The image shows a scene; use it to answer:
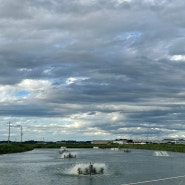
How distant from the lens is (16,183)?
5147 cm

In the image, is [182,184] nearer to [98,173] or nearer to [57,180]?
[57,180]

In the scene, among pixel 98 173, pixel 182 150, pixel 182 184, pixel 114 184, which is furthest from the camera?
pixel 182 150

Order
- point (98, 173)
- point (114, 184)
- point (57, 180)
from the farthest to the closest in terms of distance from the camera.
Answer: point (98, 173), point (57, 180), point (114, 184)

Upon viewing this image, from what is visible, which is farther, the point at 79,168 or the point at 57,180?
the point at 79,168

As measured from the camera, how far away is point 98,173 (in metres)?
63.1

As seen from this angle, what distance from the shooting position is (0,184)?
50.7m

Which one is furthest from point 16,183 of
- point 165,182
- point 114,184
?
point 165,182

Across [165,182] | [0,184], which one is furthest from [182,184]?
[0,184]

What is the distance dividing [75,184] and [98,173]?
14.2 meters

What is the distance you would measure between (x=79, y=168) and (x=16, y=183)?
14.8 metres

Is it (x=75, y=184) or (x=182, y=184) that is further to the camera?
(x=75, y=184)

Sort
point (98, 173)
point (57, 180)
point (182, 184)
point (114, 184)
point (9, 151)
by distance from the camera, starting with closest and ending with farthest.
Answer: point (182, 184), point (114, 184), point (57, 180), point (98, 173), point (9, 151)

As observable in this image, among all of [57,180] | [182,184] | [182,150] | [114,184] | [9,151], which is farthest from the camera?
[182,150]

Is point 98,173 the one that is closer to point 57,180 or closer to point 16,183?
point 57,180
